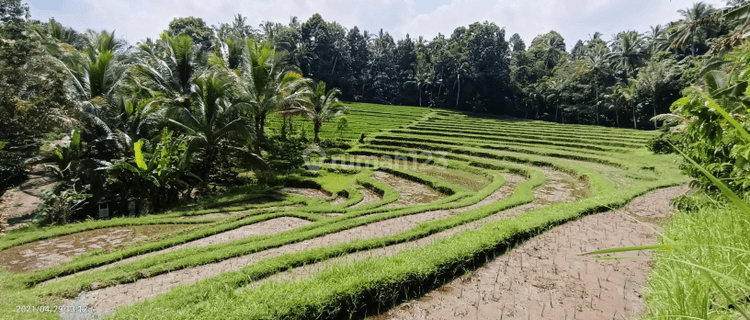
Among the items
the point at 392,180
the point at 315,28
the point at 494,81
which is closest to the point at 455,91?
the point at 494,81

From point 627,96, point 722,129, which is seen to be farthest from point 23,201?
point 627,96

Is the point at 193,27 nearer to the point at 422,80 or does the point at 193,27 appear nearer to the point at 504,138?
the point at 422,80

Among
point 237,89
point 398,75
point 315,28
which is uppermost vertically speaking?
point 315,28

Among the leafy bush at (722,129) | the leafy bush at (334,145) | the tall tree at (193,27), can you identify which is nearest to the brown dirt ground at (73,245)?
the leafy bush at (722,129)

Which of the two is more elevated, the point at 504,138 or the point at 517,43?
the point at 517,43

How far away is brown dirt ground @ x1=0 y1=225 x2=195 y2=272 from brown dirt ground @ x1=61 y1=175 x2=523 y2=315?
2007 mm

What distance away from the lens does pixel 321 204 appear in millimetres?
9359

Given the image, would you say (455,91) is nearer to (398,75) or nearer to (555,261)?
(398,75)

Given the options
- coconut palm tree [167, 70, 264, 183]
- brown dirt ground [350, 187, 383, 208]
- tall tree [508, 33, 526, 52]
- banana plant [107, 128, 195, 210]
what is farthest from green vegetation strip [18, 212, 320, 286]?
tall tree [508, 33, 526, 52]

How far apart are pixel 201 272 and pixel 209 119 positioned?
7.28 meters

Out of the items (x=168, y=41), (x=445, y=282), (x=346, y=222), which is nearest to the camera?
(x=445, y=282)

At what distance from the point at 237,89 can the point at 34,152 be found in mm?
5708

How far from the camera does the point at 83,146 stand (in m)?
9.38

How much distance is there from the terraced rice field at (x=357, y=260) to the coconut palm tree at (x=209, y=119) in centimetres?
177
